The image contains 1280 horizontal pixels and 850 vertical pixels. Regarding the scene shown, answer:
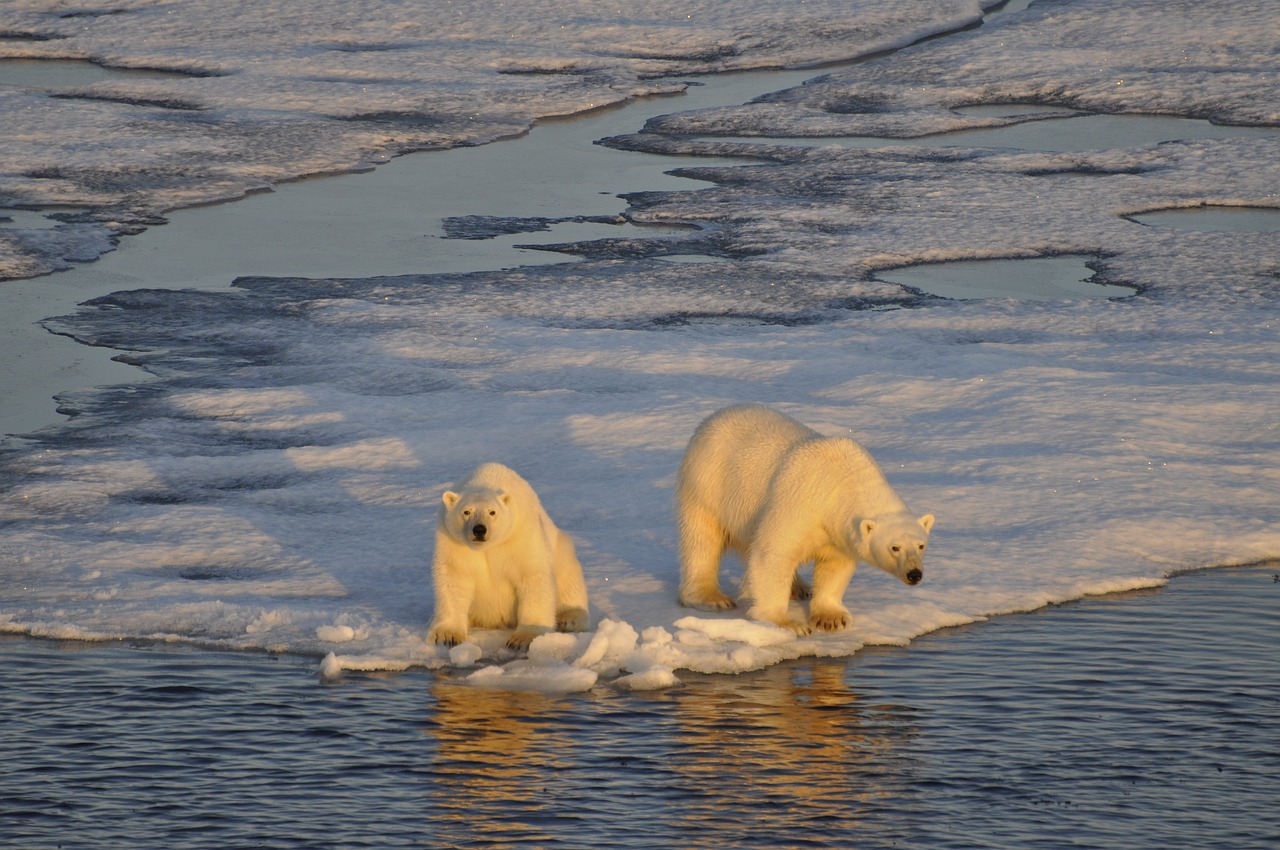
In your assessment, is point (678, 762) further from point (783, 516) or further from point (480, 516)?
point (783, 516)

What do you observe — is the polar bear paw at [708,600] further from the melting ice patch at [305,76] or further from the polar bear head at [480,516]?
the melting ice patch at [305,76]

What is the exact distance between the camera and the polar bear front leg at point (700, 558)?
289 inches

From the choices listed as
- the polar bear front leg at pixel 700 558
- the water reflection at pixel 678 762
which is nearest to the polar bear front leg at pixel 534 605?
the water reflection at pixel 678 762

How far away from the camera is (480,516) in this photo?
657cm

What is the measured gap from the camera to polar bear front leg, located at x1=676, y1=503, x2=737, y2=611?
7.34 meters

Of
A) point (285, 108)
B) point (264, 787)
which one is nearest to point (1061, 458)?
point (264, 787)

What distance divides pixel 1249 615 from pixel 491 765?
3593 millimetres

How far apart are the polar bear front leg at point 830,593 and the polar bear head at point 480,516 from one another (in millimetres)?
1413

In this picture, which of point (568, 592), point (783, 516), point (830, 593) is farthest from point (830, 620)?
point (568, 592)

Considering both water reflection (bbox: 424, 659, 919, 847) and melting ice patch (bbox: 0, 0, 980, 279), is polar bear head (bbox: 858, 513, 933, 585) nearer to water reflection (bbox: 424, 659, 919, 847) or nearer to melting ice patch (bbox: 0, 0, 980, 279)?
water reflection (bbox: 424, 659, 919, 847)

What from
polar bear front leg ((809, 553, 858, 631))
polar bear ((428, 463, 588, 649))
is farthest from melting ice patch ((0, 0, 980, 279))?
polar bear front leg ((809, 553, 858, 631))

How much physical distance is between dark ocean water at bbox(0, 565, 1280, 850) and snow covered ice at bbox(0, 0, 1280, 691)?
33 centimetres

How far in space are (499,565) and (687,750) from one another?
1.38 meters

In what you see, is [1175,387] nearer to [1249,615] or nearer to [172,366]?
[1249,615]
